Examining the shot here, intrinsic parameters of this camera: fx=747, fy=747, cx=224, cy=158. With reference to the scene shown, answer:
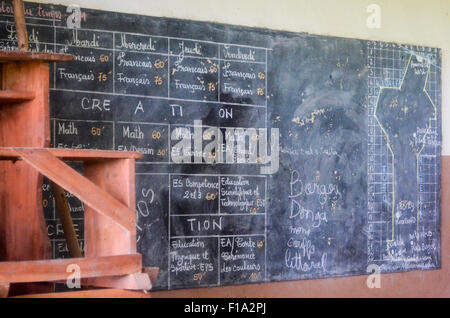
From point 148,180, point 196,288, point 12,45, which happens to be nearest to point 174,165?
point 148,180

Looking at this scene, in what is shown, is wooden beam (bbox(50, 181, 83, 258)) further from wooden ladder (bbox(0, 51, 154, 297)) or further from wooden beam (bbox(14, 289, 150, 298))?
wooden beam (bbox(14, 289, 150, 298))

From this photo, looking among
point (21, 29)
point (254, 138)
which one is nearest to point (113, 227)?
point (21, 29)

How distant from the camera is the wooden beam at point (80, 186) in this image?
2766mm

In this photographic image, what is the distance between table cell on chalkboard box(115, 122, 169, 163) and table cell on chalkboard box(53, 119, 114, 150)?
0.06 meters

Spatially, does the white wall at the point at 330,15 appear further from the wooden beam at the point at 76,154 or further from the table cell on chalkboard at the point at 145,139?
the wooden beam at the point at 76,154

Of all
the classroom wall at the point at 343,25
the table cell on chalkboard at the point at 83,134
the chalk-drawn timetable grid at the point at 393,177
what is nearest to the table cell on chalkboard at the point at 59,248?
the table cell on chalkboard at the point at 83,134

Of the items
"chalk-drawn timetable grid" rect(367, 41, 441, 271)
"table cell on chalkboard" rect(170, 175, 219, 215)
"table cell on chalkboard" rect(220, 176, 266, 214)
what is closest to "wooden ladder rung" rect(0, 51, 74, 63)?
"table cell on chalkboard" rect(170, 175, 219, 215)

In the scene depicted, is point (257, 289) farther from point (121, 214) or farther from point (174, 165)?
point (121, 214)

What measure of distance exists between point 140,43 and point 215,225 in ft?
3.96

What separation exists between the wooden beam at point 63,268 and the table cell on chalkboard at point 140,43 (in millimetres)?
1743

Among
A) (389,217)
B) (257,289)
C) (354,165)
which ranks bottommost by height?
(257,289)

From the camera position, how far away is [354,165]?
17.3ft

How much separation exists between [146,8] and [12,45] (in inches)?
34.3

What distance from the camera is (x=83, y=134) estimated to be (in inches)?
166
